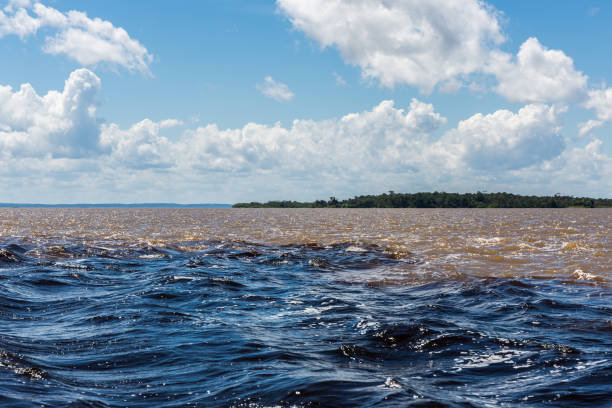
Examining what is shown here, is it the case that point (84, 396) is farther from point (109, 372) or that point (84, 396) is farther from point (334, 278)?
point (334, 278)

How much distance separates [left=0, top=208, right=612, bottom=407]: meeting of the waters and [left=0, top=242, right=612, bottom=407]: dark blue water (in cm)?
4

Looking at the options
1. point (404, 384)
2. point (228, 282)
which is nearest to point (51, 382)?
point (404, 384)

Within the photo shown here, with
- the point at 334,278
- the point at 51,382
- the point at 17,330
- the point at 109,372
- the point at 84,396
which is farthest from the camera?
the point at 334,278

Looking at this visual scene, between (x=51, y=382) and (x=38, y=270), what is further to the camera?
(x=38, y=270)

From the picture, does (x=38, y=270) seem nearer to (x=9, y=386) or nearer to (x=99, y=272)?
(x=99, y=272)

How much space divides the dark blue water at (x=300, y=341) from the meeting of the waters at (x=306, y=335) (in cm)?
4

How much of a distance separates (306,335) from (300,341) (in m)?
0.51

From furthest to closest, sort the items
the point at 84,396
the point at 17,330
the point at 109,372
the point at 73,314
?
the point at 73,314
the point at 17,330
the point at 109,372
the point at 84,396

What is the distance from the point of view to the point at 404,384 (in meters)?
7.13

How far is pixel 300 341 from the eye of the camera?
9.79 metres

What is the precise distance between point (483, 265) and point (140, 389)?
56.3 feet

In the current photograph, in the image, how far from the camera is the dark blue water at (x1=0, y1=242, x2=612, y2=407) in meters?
6.84

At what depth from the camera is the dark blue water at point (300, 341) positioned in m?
6.84

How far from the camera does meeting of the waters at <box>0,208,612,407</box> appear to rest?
6.88 meters
